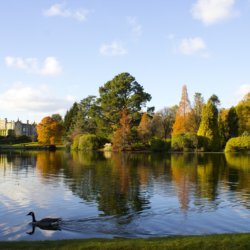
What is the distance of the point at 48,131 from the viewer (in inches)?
5113

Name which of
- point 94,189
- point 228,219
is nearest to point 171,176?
point 94,189

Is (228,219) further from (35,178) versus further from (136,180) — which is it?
(35,178)

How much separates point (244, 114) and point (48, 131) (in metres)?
64.6

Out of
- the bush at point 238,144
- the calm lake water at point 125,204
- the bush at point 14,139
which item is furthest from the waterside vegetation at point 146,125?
the calm lake water at point 125,204

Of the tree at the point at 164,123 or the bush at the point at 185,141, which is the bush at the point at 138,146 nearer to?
the tree at the point at 164,123

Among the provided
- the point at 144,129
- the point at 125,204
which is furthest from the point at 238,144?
the point at 125,204

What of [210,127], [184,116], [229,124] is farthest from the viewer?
[229,124]

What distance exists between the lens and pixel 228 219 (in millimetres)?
20125

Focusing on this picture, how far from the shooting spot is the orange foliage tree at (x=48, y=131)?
129238 mm

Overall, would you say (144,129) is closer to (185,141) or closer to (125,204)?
(185,141)

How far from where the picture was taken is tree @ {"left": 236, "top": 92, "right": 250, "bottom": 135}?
100206 mm

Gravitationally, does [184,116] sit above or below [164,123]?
above

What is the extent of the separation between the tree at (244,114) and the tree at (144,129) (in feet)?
79.6

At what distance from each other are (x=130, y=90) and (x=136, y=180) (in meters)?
74.1
